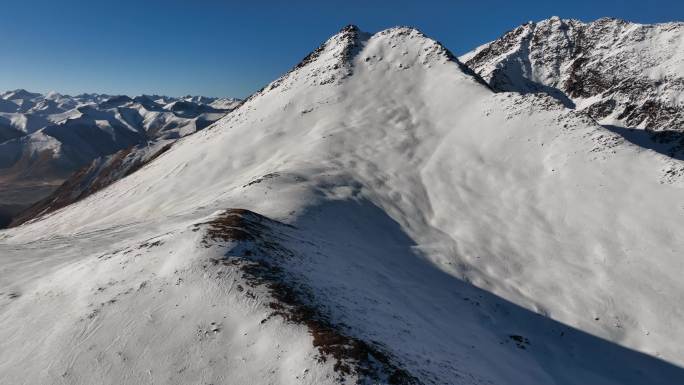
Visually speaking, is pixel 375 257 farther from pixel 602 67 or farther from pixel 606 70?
pixel 602 67

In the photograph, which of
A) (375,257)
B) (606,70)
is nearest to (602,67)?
(606,70)

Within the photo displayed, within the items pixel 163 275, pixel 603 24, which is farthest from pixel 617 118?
pixel 163 275

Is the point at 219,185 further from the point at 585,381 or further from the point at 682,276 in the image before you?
the point at 682,276

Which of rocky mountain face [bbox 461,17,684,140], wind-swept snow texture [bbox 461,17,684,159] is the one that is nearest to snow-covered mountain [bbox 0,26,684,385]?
wind-swept snow texture [bbox 461,17,684,159]

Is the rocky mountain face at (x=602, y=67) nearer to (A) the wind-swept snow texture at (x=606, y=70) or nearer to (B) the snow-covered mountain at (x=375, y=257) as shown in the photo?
(A) the wind-swept snow texture at (x=606, y=70)

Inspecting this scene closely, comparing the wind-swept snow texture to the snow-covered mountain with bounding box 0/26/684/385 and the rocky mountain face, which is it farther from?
the snow-covered mountain with bounding box 0/26/684/385

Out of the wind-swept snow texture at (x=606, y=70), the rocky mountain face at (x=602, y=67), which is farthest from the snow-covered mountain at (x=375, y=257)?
the rocky mountain face at (x=602, y=67)

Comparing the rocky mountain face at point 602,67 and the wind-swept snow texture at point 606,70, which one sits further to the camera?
the rocky mountain face at point 602,67
